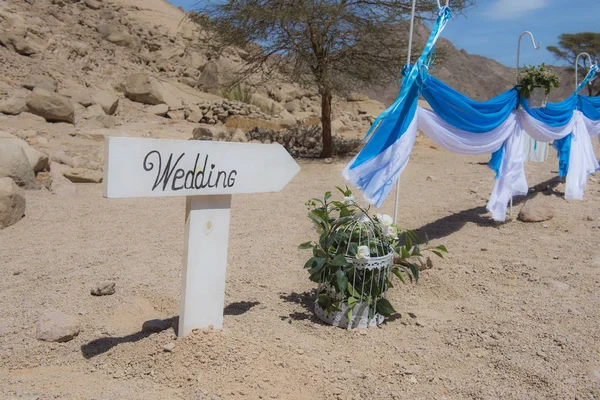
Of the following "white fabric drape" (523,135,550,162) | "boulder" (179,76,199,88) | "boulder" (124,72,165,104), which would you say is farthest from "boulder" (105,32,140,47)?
"white fabric drape" (523,135,550,162)

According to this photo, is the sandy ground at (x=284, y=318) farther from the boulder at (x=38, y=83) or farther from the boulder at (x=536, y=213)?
the boulder at (x=38, y=83)

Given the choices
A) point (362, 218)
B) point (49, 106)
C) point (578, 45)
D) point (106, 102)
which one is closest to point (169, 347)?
point (362, 218)

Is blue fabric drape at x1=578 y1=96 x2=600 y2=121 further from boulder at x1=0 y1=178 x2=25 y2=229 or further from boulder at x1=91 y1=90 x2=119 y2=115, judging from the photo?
boulder at x1=91 y1=90 x2=119 y2=115

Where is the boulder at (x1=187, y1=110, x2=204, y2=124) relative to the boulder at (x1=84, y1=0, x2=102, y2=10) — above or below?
below

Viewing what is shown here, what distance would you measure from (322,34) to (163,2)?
2501 cm

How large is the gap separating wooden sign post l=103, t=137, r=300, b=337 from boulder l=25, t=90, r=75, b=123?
9558 millimetres

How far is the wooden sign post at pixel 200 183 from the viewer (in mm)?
2230

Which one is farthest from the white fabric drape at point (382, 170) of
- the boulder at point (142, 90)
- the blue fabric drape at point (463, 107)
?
the boulder at point (142, 90)

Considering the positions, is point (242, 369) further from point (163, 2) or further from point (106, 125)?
point (163, 2)

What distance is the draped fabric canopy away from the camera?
13.5 feet

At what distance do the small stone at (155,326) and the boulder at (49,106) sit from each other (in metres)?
9.34

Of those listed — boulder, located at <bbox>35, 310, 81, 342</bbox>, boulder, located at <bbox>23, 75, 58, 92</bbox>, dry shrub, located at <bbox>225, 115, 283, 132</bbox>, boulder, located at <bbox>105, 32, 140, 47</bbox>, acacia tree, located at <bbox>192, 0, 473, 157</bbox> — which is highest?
boulder, located at <bbox>105, 32, 140, 47</bbox>

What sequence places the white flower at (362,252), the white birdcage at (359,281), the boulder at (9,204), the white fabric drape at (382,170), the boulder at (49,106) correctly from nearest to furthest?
the white flower at (362,252) < the white birdcage at (359,281) < the white fabric drape at (382,170) < the boulder at (9,204) < the boulder at (49,106)

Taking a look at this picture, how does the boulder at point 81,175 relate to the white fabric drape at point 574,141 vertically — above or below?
below
